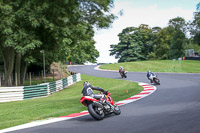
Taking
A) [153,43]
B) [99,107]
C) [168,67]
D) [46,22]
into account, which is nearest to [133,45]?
[153,43]

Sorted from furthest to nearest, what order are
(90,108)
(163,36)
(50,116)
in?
(163,36) < (50,116) < (90,108)

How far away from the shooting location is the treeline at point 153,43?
81.6 m

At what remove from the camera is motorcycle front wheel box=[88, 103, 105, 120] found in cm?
883

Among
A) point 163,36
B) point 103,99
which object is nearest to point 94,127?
point 103,99

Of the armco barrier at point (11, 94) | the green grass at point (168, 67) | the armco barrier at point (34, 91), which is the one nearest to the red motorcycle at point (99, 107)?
the armco barrier at point (11, 94)

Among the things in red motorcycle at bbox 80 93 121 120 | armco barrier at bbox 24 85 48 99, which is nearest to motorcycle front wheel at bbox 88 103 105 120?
red motorcycle at bbox 80 93 121 120

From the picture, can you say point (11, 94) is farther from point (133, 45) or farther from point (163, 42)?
point (163, 42)

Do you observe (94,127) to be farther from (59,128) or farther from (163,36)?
(163,36)

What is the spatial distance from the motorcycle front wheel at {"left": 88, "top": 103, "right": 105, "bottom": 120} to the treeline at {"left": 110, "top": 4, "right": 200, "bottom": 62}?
245ft

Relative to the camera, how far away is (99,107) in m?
9.19

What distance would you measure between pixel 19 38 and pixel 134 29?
252ft

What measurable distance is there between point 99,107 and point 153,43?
282 feet

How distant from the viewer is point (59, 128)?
816 cm

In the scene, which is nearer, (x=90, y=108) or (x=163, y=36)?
(x=90, y=108)
